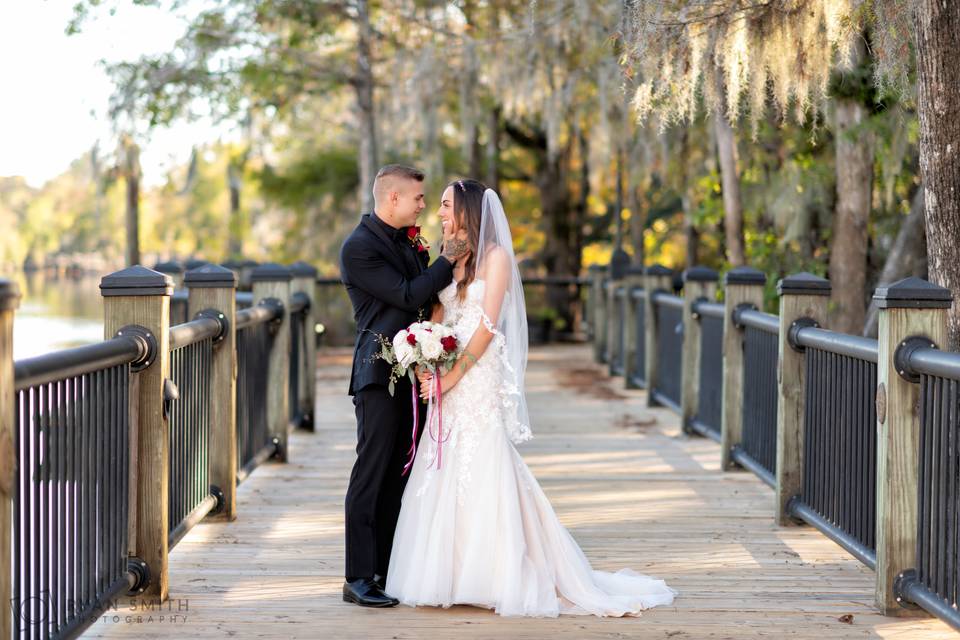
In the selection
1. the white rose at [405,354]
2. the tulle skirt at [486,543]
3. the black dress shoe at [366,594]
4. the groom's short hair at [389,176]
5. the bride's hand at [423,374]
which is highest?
the groom's short hair at [389,176]

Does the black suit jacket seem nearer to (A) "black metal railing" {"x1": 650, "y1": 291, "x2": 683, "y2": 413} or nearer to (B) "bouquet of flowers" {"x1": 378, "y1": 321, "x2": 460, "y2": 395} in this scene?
(B) "bouquet of flowers" {"x1": 378, "y1": 321, "x2": 460, "y2": 395}

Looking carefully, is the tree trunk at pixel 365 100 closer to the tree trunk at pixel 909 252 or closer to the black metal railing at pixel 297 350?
the black metal railing at pixel 297 350

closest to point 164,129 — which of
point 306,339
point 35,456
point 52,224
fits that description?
point 306,339

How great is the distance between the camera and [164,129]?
16688 millimetres

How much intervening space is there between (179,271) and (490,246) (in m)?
6.88

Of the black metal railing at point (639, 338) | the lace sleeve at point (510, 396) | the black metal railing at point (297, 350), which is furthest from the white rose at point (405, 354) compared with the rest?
the black metal railing at point (639, 338)

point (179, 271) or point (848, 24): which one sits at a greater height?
point (848, 24)

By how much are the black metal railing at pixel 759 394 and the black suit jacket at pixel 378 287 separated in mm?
2484

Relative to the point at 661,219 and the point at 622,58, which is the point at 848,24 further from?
the point at 661,219

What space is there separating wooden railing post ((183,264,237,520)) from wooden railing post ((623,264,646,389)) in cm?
700

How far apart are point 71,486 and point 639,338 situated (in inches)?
376

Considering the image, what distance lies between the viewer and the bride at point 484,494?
174 inches

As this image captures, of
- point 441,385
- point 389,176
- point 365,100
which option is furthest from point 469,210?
point 365,100

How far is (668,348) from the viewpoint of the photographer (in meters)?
10.5
